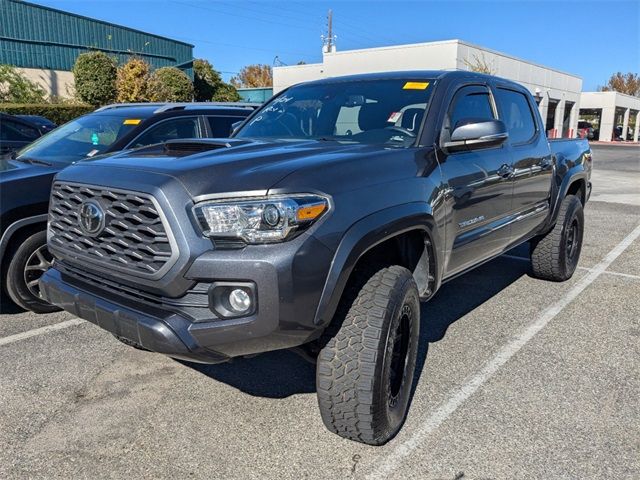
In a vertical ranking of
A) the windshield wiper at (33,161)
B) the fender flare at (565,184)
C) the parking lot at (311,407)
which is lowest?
the parking lot at (311,407)

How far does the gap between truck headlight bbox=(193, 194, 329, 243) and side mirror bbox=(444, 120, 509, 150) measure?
4.52ft

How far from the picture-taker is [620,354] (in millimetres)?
3994

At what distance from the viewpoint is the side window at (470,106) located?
3.71 meters

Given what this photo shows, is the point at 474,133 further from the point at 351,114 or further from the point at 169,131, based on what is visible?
the point at 169,131

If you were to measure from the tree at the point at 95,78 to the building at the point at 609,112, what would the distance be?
145 feet

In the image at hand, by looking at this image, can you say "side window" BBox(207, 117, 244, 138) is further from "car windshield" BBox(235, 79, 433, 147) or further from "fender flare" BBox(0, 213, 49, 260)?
"fender flare" BBox(0, 213, 49, 260)

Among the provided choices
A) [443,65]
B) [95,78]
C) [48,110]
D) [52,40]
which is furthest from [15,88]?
[443,65]

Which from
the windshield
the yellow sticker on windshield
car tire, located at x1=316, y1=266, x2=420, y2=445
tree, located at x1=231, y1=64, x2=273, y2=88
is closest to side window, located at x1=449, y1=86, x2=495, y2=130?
the yellow sticker on windshield

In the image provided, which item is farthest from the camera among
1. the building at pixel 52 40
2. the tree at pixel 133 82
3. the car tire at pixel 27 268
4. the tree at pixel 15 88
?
the building at pixel 52 40

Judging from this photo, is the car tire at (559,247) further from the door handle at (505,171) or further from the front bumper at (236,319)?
the front bumper at (236,319)

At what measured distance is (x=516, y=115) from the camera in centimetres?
484

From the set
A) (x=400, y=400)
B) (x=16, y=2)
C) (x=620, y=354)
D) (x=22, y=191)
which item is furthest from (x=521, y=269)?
(x=16, y=2)

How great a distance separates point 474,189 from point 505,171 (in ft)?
2.05

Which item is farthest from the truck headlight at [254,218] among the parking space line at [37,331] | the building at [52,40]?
the building at [52,40]
